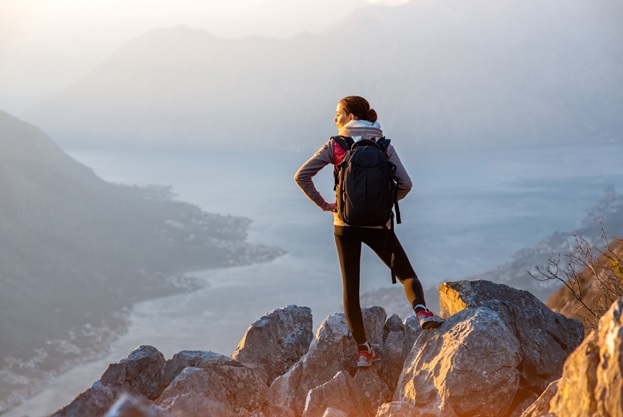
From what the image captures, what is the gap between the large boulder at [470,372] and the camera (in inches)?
256

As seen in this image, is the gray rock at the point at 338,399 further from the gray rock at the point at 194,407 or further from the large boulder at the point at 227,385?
the gray rock at the point at 194,407

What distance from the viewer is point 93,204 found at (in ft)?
616

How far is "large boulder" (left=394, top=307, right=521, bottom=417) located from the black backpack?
152 centimetres

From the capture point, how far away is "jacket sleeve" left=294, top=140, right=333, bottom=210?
650 centimetres

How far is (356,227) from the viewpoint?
21.5 ft

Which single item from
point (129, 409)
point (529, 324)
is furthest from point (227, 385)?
point (129, 409)

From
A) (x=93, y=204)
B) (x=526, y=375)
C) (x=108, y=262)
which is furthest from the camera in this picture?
(x=93, y=204)

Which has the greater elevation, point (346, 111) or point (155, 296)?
point (155, 296)

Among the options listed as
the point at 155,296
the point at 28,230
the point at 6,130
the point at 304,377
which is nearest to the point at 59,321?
the point at 155,296

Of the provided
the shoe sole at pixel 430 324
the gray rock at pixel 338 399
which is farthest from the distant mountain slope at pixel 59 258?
the shoe sole at pixel 430 324

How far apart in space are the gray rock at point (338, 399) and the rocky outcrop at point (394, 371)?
0.04 ft

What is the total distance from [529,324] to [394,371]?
1803 mm

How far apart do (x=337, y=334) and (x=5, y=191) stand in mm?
177593

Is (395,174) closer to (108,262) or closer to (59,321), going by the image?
(59,321)
